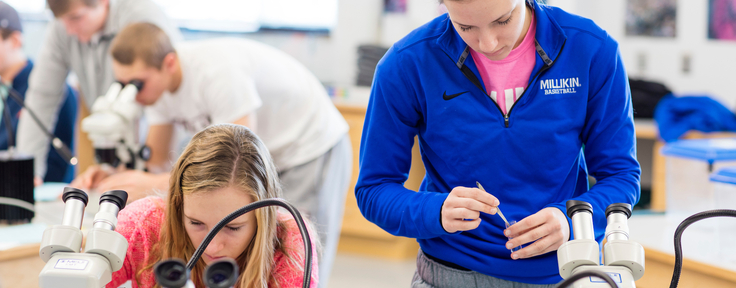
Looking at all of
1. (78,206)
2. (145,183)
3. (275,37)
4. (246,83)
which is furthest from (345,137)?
(275,37)

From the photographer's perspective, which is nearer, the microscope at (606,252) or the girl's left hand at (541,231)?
the microscope at (606,252)

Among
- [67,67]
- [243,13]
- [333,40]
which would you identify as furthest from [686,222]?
[243,13]

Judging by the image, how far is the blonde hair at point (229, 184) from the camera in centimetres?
107

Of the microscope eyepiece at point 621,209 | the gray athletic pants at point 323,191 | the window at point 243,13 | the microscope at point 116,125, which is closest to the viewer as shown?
the microscope eyepiece at point 621,209

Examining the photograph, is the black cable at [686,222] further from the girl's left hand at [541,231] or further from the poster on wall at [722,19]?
the poster on wall at [722,19]

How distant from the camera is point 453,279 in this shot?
100 cm

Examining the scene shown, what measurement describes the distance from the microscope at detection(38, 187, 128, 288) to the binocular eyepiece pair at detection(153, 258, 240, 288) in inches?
5.1

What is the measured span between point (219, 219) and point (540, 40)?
61cm

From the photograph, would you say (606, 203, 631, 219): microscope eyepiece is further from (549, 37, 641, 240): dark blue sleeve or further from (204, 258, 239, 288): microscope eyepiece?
(204, 258, 239, 288): microscope eyepiece

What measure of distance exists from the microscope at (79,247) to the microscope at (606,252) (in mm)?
527

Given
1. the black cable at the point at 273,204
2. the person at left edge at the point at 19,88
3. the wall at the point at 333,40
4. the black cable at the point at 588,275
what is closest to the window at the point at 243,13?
the wall at the point at 333,40

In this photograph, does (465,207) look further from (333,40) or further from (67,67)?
(333,40)

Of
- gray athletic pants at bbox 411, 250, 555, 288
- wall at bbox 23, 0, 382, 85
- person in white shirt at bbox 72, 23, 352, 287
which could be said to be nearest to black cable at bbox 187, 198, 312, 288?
gray athletic pants at bbox 411, 250, 555, 288

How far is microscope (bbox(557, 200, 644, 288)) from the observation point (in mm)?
669
